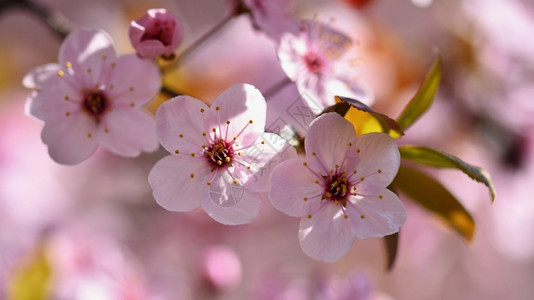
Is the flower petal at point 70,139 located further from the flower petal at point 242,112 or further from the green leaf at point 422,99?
the green leaf at point 422,99

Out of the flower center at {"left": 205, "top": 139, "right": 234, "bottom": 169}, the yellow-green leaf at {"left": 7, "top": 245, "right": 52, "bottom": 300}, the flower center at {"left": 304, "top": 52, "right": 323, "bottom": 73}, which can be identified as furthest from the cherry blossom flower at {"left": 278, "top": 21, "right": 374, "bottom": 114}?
the yellow-green leaf at {"left": 7, "top": 245, "right": 52, "bottom": 300}

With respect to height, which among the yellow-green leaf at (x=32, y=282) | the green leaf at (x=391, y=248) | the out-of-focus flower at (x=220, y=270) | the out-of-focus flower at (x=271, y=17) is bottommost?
the yellow-green leaf at (x=32, y=282)

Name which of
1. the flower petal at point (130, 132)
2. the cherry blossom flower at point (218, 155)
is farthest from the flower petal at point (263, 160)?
the flower petal at point (130, 132)

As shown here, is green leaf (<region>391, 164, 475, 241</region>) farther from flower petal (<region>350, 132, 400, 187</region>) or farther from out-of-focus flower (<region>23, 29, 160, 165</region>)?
out-of-focus flower (<region>23, 29, 160, 165</region>)

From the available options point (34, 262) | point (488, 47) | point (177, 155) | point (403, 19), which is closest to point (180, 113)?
point (177, 155)

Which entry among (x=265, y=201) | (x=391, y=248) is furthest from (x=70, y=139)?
(x=265, y=201)
